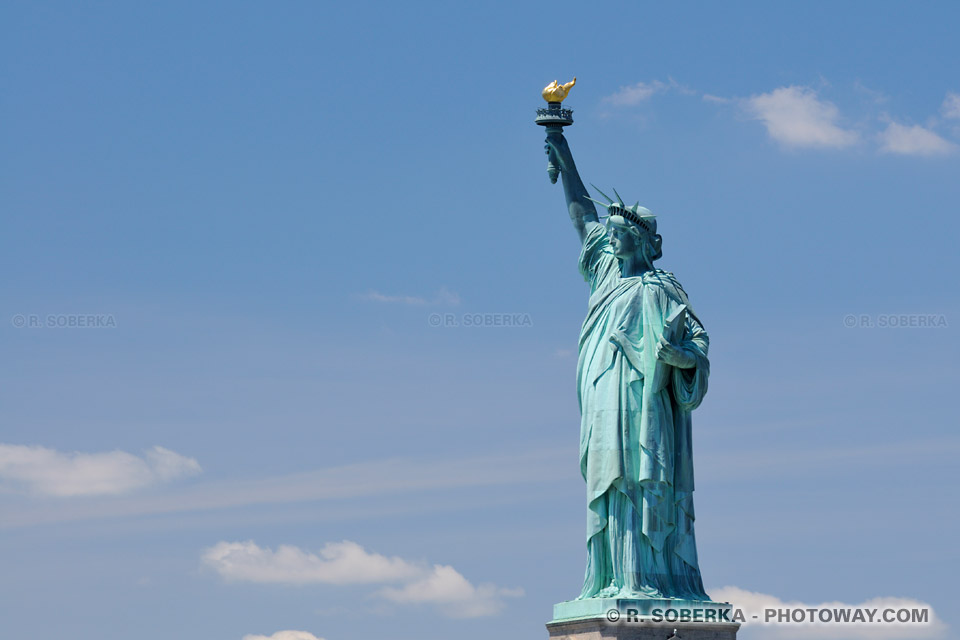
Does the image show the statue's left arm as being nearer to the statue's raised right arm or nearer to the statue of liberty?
the statue of liberty

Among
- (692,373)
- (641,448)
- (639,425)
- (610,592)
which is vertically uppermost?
(692,373)

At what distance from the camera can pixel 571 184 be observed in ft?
112

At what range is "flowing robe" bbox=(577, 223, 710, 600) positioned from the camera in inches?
1232

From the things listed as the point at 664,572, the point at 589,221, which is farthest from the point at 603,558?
the point at 589,221

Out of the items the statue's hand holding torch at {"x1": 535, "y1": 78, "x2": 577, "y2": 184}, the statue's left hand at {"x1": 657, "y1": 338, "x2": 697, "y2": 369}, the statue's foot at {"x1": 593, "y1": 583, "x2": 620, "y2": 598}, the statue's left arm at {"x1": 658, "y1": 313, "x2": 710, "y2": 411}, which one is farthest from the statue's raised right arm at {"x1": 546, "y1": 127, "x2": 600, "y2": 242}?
the statue's foot at {"x1": 593, "y1": 583, "x2": 620, "y2": 598}

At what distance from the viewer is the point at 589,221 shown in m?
33.9

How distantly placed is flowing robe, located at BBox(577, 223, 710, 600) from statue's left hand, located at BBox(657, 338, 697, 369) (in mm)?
152

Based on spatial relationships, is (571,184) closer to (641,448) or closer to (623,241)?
(623,241)

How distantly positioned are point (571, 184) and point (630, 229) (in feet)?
6.40

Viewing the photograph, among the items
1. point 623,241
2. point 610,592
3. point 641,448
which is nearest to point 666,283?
point 623,241

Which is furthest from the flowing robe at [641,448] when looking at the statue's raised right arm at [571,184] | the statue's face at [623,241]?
the statue's raised right arm at [571,184]

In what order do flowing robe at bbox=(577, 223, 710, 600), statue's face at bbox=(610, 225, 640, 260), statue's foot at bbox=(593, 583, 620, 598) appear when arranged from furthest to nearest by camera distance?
1. statue's face at bbox=(610, 225, 640, 260)
2. flowing robe at bbox=(577, 223, 710, 600)
3. statue's foot at bbox=(593, 583, 620, 598)

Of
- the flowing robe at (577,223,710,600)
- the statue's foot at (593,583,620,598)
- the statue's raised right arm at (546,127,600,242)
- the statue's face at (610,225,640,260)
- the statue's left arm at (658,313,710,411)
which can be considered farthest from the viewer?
the statue's raised right arm at (546,127,600,242)

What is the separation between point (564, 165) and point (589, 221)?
41.6 inches
